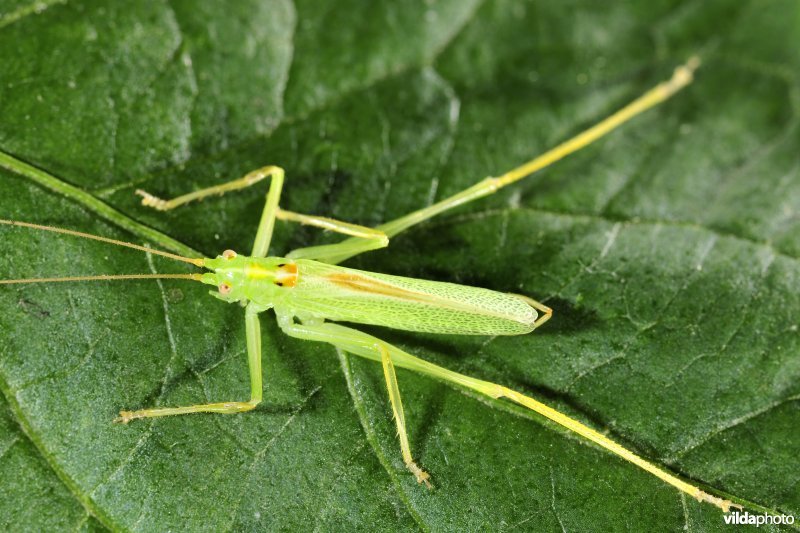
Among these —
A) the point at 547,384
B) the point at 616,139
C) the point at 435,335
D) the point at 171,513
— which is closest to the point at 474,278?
the point at 435,335

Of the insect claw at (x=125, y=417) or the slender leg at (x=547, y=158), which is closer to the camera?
the insect claw at (x=125, y=417)

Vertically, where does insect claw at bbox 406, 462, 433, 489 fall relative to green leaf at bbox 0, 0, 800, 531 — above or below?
below

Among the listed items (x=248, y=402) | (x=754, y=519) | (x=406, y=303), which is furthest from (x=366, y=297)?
(x=754, y=519)

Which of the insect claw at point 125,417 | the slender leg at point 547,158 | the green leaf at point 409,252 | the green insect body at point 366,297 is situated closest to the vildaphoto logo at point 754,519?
the green leaf at point 409,252

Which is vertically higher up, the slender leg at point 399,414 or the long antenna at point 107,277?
the long antenna at point 107,277

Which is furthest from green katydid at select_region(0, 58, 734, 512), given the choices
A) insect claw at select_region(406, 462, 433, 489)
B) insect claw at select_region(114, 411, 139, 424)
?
insect claw at select_region(114, 411, 139, 424)

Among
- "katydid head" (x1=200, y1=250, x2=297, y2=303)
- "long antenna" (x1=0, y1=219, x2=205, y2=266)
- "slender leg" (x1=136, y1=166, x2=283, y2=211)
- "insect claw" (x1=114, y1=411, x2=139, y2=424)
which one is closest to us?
"insect claw" (x1=114, y1=411, x2=139, y2=424)

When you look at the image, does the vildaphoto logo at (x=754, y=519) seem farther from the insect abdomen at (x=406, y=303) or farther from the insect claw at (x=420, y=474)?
the insect claw at (x=420, y=474)

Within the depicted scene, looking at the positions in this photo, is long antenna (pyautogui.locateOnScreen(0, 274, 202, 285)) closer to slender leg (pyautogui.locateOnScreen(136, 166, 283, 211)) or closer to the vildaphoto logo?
slender leg (pyautogui.locateOnScreen(136, 166, 283, 211))

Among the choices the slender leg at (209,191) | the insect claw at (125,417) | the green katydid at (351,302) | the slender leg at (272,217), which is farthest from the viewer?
the slender leg at (272,217)
